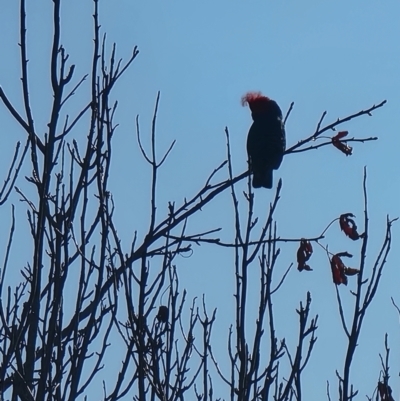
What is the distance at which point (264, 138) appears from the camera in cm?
795

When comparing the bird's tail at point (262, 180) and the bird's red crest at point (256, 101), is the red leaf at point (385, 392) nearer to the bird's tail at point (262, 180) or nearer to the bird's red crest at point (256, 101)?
the bird's tail at point (262, 180)

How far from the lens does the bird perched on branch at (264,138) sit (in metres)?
7.64

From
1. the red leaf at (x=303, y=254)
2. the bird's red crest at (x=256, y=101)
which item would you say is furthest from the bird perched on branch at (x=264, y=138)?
the red leaf at (x=303, y=254)

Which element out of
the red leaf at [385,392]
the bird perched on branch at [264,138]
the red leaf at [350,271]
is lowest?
the red leaf at [385,392]

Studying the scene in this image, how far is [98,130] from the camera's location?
121 inches

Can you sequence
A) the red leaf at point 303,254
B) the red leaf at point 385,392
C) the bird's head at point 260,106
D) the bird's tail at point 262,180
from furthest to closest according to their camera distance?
1. the bird's head at point 260,106
2. the bird's tail at point 262,180
3. the red leaf at point 303,254
4. the red leaf at point 385,392

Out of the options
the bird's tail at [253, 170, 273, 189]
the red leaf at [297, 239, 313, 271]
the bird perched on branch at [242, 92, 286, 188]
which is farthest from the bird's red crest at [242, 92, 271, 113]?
the red leaf at [297, 239, 313, 271]

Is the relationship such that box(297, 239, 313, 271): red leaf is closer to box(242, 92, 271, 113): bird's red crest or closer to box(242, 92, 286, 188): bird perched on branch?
box(242, 92, 286, 188): bird perched on branch

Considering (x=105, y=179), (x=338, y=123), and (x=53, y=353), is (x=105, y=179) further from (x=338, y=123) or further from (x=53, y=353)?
(x=338, y=123)

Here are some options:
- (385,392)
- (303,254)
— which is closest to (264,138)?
(303,254)

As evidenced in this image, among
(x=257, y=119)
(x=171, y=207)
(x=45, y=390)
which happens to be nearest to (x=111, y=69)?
(x=171, y=207)

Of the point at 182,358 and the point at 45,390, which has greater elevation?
the point at 182,358

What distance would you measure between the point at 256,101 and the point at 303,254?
4.72m

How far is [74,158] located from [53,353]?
766 millimetres
